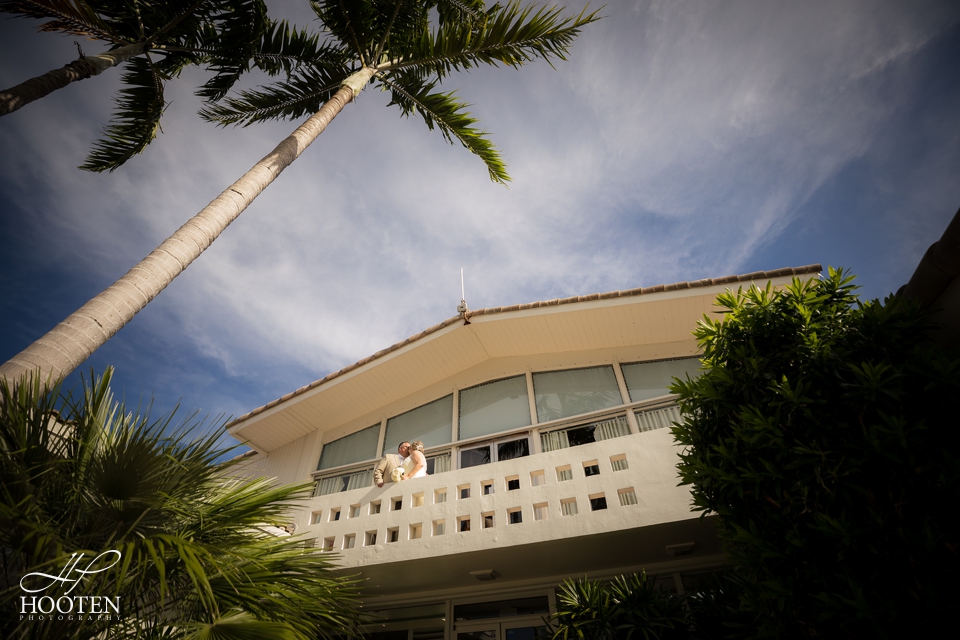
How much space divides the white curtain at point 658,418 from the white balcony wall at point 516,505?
144cm

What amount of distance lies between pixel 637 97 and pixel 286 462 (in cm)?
1060

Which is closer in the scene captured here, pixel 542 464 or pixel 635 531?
pixel 635 531

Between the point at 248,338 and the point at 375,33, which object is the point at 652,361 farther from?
the point at 248,338

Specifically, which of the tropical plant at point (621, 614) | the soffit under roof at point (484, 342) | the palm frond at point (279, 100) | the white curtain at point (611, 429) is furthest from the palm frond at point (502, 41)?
the tropical plant at point (621, 614)

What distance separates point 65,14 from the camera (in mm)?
4914

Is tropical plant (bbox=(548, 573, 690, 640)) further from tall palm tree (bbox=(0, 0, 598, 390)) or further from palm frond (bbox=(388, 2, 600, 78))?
palm frond (bbox=(388, 2, 600, 78))

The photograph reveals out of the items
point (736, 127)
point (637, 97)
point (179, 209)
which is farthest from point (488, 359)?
point (179, 209)

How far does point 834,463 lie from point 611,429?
15.8 feet

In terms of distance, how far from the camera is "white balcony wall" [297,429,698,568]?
17.3 ft

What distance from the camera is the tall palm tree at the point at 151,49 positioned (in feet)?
17.8

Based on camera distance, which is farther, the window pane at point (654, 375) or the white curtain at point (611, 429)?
the window pane at point (654, 375)

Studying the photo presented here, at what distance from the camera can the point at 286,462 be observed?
33.4 feet

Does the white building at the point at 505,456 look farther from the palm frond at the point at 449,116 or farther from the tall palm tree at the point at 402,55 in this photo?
the tall palm tree at the point at 402,55

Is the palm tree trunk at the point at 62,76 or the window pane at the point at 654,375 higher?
the palm tree trunk at the point at 62,76
